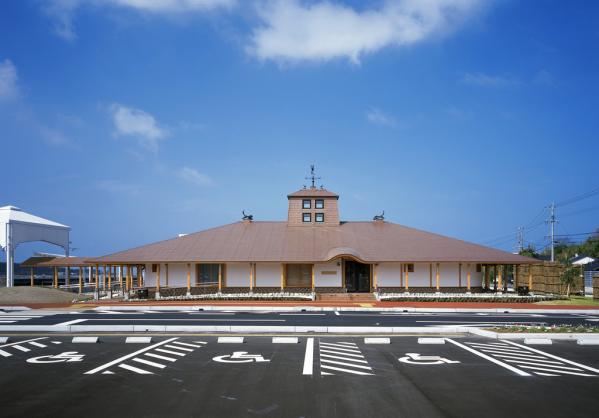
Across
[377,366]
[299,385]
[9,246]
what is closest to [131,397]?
[299,385]

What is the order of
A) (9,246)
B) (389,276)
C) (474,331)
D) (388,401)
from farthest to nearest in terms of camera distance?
(9,246) → (389,276) → (474,331) → (388,401)

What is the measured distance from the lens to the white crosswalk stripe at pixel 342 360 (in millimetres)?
10898

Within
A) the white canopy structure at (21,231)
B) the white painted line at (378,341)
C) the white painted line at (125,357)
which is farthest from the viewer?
the white canopy structure at (21,231)

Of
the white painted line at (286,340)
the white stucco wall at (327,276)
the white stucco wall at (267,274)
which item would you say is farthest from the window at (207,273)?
the white painted line at (286,340)

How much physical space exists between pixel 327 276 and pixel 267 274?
4241mm

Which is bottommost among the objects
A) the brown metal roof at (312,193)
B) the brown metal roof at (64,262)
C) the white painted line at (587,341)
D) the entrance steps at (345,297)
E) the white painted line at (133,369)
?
the entrance steps at (345,297)

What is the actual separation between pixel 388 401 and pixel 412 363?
352cm

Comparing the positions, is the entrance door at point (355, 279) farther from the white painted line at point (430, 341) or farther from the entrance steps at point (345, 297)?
the white painted line at point (430, 341)

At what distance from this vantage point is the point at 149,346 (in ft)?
46.5

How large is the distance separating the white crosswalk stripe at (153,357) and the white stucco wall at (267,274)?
57.3ft

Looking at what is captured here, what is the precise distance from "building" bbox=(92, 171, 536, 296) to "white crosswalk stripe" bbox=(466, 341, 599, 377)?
16.1 m

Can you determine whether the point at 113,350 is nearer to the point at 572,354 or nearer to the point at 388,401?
the point at 388,401

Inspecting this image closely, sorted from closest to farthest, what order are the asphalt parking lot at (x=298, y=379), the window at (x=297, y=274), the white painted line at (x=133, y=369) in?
the asphalt parking lot at (x=298, y=379), the white painted line at (x=133, y=369), the window at (x=297, y=274)

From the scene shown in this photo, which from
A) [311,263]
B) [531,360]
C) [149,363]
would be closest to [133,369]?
[149,363]
